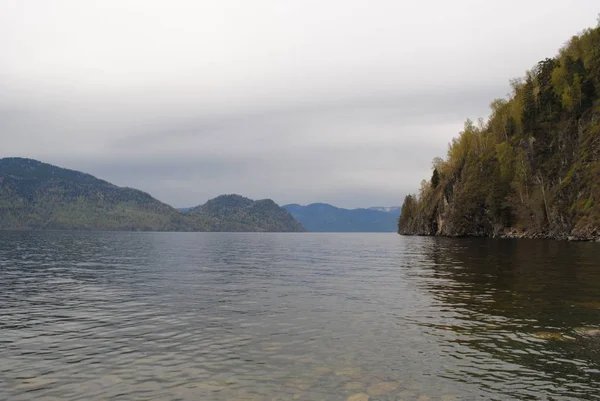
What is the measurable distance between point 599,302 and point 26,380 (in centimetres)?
3152

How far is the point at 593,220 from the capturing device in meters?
102

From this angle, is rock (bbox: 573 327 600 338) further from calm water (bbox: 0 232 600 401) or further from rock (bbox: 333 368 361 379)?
rock (bbox: 333 368 361 379)

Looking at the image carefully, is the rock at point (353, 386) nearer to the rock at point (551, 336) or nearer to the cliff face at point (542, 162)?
the rock at point (551, 336)

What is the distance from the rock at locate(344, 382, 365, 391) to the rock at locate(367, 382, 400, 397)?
334 millimetres

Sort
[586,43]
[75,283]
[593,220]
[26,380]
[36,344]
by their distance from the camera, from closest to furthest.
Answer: [26,380]
[36,344]
[75,283]
[593,220]
[586,43]

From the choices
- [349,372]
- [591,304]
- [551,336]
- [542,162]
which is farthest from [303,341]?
[542,162]

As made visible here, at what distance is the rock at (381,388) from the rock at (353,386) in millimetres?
334

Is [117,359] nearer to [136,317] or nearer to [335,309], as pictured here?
[136,317]

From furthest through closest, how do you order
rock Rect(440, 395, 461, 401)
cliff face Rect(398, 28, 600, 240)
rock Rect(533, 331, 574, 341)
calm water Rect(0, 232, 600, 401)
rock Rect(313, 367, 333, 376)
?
cliff face Rect(398, 28, 600, 240) < rock Rect(533, 331, 574, 341) < rock Rect(313, 367, 333, 376) < calm water Rect(0, 232, 600, 401) < rock Rect(440, 395, 461, 401)

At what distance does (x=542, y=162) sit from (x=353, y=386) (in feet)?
479

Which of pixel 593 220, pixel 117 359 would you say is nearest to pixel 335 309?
pixel 117 359

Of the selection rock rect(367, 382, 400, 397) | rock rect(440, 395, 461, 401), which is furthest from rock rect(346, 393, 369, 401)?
rock rect(440, 395, 461, 401)

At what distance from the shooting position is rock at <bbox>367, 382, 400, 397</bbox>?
1280 cm

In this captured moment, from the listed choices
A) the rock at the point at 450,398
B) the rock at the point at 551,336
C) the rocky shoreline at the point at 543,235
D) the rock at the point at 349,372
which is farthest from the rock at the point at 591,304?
the rocky shoreline at the point at 543,235
